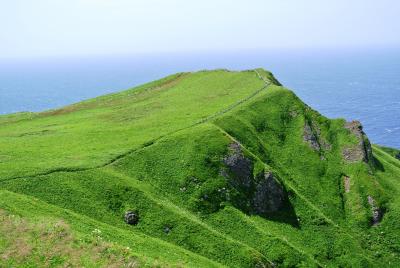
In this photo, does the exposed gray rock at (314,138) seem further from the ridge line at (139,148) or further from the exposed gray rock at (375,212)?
the exposed gray rock at (375,212)

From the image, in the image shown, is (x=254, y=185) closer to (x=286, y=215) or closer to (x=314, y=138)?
(x=286, y=215)

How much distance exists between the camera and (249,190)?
58031mm

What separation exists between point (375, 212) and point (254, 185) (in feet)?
59.1

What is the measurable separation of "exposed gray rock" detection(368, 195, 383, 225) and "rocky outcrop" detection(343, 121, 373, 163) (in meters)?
9.29

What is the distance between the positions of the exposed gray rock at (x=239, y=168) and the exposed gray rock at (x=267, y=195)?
1506 millimetres

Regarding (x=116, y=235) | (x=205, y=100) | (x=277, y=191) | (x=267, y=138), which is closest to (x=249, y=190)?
(x=277, y=191)

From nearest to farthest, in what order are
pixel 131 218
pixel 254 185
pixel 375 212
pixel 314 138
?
pixel 131 218, pixel 254 185, pixel 375 212, pixel 314 138

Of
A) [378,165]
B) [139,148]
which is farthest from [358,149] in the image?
[139,148]

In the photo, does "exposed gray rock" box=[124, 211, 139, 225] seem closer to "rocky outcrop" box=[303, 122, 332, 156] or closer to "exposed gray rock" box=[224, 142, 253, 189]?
"exposed gray rock" box=[224, 142, 253, 189]

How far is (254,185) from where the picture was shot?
2311 inches

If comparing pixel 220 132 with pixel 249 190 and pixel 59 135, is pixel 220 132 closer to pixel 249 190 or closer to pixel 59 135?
pixel 249 190

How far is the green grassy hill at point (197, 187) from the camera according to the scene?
3994 centimetres

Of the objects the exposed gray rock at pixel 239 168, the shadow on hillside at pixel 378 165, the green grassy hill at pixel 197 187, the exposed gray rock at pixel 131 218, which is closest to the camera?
the green grassy hill at pixel 197 187

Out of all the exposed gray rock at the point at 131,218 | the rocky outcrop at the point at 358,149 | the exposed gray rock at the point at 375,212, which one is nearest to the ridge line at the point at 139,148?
the exposed gray rock at the point at 131,218
